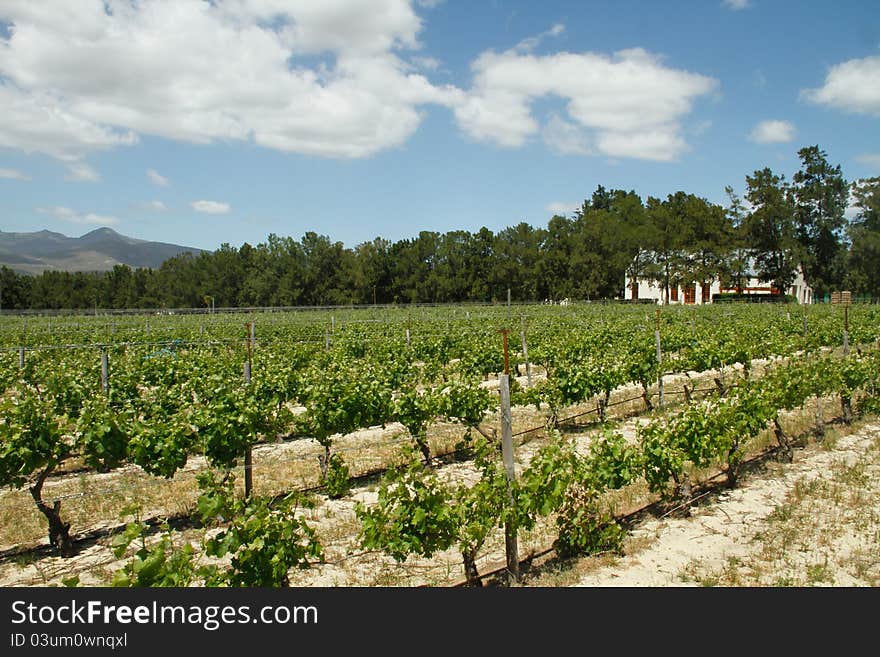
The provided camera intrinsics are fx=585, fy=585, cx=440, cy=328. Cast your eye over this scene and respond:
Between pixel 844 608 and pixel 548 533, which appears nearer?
pixel 844 608

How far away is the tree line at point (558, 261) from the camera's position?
58.6 meters

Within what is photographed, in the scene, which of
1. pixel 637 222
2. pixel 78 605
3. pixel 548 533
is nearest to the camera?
pixel 78 605

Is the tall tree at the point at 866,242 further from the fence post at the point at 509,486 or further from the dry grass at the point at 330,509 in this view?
the fence post at the point at 509,486

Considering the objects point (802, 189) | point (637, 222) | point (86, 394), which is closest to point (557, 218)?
point (637, 222)

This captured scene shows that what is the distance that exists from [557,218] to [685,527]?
221 feet

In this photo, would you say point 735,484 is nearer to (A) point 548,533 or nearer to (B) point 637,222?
(A) point 548,533

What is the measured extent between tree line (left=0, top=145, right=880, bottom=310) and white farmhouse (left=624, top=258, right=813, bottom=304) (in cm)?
138

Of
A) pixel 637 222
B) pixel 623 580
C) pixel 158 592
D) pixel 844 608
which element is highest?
pixel 637 222

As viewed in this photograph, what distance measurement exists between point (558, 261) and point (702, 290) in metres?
16.0

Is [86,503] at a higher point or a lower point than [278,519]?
lower

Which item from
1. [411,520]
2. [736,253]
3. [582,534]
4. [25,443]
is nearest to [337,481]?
[411,520]

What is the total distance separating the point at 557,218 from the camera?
7094 cm

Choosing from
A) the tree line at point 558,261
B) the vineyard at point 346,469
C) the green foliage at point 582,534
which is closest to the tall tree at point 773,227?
the tree line at point 558,261

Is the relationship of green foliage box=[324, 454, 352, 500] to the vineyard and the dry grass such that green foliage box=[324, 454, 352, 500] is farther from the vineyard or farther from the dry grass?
the dry grass
